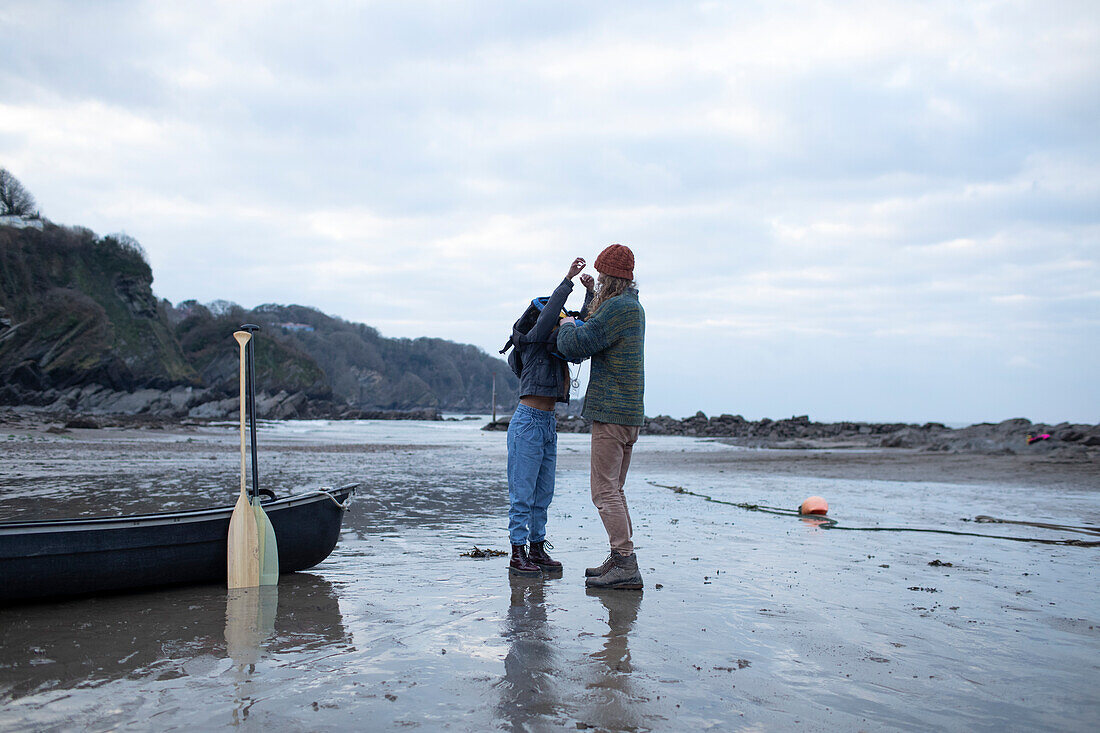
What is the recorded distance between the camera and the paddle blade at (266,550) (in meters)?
4.76

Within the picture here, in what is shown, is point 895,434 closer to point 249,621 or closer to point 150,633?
point 249,621

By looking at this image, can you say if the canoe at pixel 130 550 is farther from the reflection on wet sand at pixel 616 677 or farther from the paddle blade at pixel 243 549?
the reflection on wet sand at pixel 616 677

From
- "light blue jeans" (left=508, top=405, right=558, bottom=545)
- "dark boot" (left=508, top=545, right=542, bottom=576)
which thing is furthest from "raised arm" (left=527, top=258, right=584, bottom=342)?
"dark boot" (left=508, top=545, right=542, bottom=576)

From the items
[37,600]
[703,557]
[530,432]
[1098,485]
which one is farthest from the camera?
[1098,485]

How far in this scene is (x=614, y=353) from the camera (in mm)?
4754

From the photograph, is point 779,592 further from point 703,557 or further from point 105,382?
point 105,382

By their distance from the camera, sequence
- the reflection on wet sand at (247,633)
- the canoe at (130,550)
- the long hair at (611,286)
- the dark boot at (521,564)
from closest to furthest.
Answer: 1. the reflection on wet sand at (247,633)
2. the canoe at (130,550)
3. the long hair at (611,286)
4. the dark boot at (521,564)

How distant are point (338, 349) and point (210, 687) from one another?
14126 cm

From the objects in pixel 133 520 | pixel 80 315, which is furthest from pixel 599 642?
pixel 80 315

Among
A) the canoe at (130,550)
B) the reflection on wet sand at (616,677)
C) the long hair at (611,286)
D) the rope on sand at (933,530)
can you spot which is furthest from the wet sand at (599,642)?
the long hair at (611,286)

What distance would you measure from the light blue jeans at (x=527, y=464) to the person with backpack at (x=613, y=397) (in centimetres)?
44

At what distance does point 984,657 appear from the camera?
3.35m


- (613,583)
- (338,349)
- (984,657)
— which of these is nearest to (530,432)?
(613,583)

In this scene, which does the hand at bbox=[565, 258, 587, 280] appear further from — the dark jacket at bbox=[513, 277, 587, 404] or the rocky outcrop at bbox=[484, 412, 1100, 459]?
the rocky outcrop at bbox=[484, 412, 1100, 459]
